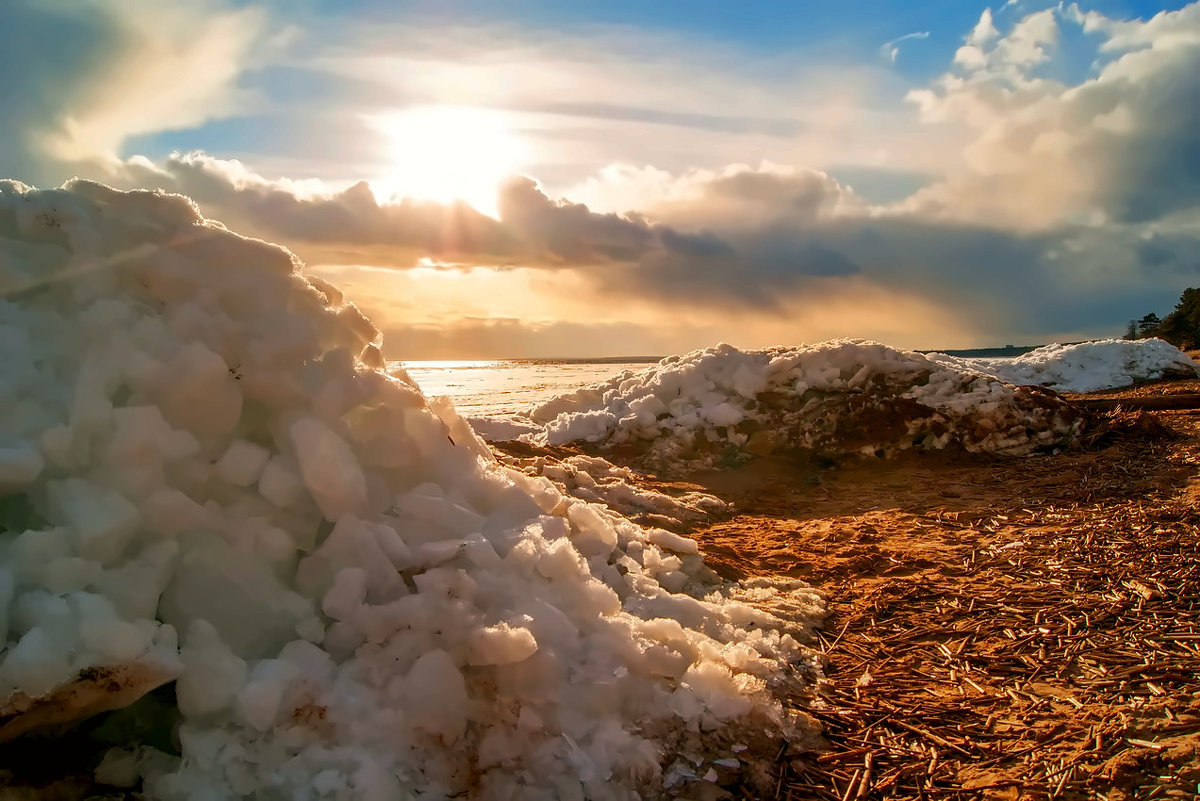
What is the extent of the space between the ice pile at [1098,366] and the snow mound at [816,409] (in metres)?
8.89

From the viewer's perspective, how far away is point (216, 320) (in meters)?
2.89

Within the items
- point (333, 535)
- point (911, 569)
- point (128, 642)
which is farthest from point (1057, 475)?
point (128, 642)

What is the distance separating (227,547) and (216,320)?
100 centimetres

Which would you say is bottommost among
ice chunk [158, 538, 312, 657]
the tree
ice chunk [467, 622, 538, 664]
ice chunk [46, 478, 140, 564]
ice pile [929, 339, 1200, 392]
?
ice chunk [467, 622, 538, 664]

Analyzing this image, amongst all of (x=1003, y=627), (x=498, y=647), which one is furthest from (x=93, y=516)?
(x=1003, y=627)

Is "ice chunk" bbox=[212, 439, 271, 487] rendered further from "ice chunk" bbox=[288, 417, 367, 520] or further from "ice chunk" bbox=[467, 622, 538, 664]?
"ice chunk" bbox=[467, 622, 538, 664]

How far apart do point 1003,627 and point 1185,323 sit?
35.5 metres

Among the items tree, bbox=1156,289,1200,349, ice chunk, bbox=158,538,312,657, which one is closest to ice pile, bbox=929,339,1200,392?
tree, bbox=1156,289,1200,349

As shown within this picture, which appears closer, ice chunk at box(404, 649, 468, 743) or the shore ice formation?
ice chunk at box(404, 649, 468, 743)

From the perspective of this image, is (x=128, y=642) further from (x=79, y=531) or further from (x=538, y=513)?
(x=538, y=513)

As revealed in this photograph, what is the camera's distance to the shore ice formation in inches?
330

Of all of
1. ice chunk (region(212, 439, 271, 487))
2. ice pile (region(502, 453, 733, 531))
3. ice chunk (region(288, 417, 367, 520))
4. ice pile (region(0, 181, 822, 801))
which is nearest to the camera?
ice pile (region(0, 181, 822, 801))

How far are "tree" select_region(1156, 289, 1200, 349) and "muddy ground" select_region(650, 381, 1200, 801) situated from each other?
94.3 ft

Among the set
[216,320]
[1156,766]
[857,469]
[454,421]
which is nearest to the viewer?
[1156,766]
